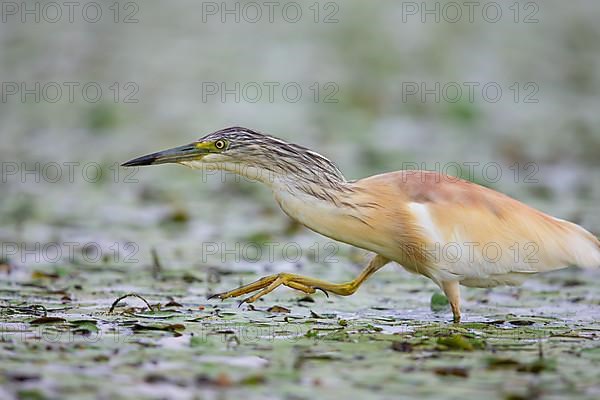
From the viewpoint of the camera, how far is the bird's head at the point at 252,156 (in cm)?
620

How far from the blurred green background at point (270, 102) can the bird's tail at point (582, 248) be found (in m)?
3.01

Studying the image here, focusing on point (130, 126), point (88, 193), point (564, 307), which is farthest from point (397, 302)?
point (130, 126)

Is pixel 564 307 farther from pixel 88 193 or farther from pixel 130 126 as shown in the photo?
pixel 130 126

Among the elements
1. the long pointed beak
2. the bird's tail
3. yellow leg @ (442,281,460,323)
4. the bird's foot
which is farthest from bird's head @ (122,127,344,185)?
the bird's tail

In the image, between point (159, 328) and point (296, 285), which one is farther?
point (296, 285)

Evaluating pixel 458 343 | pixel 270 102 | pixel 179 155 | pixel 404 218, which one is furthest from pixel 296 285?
pixel 270 102

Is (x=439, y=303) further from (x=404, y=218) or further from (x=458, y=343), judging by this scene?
(x=458, y=343)

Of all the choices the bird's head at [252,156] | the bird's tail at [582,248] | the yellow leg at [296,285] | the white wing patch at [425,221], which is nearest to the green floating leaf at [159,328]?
the yellow leg at [296,285]

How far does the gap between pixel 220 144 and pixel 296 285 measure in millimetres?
969

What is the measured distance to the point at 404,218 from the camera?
6.27m

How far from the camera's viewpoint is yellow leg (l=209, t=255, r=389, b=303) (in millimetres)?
6281

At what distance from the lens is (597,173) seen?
13484 millimetres

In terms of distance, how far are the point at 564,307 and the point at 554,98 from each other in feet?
32.1

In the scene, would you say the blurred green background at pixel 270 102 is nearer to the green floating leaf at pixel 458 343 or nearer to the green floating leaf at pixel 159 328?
Answer: the green floating leaf at pixel 159 328
